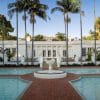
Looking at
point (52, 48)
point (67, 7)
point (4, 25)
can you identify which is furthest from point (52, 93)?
point (4, 25)

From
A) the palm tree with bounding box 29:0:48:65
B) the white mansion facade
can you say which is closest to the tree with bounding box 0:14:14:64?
the white mansion facade

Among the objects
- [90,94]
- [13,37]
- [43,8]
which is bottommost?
[90,94]

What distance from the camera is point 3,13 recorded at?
1548 inches

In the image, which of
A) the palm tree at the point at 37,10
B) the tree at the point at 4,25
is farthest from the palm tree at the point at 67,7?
the tree at the point at 4,25

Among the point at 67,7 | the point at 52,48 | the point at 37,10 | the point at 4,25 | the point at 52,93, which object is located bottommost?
the point at 52,93

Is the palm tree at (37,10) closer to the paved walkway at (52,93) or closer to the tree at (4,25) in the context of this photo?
the tree at (4,25)

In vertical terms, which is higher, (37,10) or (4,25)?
(37,10)

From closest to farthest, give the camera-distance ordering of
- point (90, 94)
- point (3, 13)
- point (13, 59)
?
point (90, 94), point (13, 59), point (3, 13)

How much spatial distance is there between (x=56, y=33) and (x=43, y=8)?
22205mm

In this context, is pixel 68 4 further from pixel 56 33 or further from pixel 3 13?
pixel 56 33

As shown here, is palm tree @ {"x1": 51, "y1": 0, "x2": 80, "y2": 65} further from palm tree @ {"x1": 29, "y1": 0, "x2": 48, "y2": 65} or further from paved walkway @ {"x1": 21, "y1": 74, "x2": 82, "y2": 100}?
paved walkway @ {"x1": 21, "y1": 74, "x2": 82, "y2": 100}

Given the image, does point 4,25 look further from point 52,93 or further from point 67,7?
point 52,93

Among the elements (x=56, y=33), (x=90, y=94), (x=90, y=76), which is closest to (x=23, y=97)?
(x=90, y=94)

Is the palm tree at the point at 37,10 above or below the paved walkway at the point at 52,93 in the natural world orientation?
above
